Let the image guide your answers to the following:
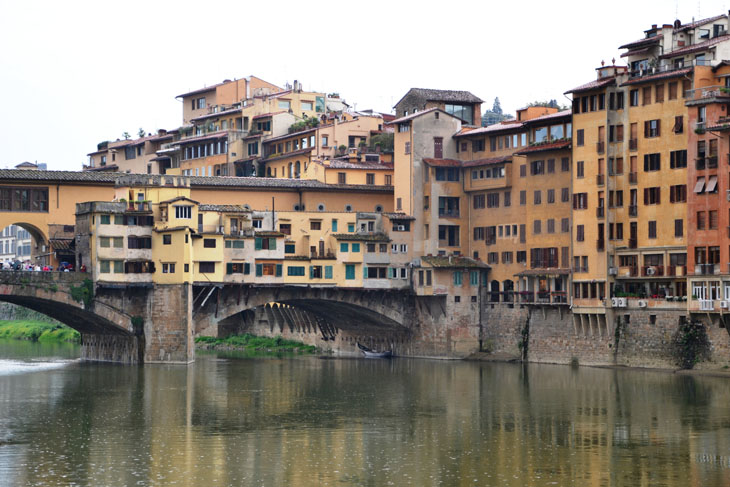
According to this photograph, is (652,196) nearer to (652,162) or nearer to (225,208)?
(652,162)

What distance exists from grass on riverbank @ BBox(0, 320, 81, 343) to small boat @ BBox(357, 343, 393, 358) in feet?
111

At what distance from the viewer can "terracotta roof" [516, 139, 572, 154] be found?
10238cm

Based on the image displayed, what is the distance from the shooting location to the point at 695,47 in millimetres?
93125

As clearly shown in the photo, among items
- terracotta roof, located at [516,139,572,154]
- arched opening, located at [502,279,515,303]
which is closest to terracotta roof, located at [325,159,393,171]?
arched opening, located at [502,279,515,303]

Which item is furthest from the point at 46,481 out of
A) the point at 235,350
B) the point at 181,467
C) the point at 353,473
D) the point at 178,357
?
the point at 235,350

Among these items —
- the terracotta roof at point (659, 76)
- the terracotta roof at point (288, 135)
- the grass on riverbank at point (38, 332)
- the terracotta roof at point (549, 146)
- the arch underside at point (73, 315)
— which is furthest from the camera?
the grass on riverbank at point (38, 332)

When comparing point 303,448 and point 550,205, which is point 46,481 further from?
point 550,205

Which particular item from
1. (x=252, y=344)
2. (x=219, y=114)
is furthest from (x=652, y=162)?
(x=219, y=114)

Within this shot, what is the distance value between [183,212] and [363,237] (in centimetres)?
1459

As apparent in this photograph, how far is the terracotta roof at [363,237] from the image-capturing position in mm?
110125

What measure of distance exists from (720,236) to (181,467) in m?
43.4

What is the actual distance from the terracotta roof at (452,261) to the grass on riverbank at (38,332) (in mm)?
42386

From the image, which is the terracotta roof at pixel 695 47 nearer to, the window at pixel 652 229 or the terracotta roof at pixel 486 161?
the window at pixel 652 229

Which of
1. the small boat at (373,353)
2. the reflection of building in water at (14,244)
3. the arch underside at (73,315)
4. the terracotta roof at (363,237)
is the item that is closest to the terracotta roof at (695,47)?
the terracotta roof at (363,237)
